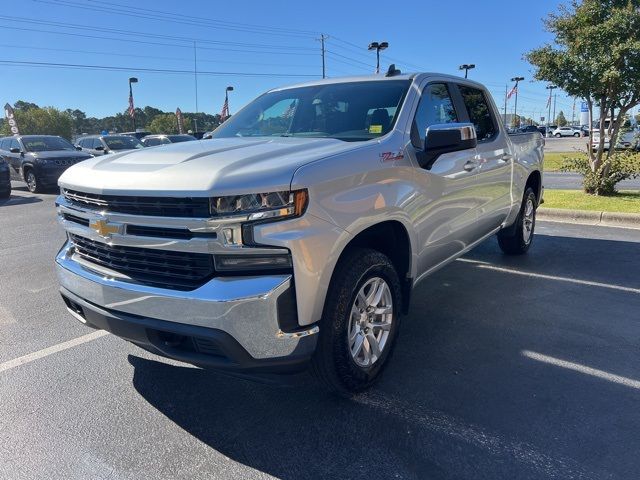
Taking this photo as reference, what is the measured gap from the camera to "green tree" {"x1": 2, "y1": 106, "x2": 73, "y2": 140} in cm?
6719

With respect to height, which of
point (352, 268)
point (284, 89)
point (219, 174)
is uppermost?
point (284, 89)

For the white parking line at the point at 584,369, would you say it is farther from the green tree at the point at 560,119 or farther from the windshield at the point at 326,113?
the green tree at the point at 560,119

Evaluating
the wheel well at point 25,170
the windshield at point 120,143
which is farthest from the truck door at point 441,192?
the windshield at point 120,143

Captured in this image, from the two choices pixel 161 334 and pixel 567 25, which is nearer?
pixel 161 334

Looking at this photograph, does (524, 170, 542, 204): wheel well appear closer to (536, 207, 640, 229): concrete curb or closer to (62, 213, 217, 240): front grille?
(536, 207, 640, 229): concrete curb

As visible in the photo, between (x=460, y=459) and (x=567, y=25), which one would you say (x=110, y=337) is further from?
(x=567, y=25)

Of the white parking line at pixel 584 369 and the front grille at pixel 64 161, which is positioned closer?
the white parking line at pixel 584 369

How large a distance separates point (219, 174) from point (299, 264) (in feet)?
1.88

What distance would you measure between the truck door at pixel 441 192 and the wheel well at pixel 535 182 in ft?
7.35

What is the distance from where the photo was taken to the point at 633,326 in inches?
159

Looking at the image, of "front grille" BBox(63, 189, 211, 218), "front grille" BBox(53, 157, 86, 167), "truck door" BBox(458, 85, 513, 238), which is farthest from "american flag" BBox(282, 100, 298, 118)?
"front grille" BBox(53, 157, 86, 167)

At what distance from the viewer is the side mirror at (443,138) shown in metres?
3.17

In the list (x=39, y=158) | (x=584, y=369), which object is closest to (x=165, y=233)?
(x=584, y=369)

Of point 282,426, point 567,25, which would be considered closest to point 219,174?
Result: point 282,426
